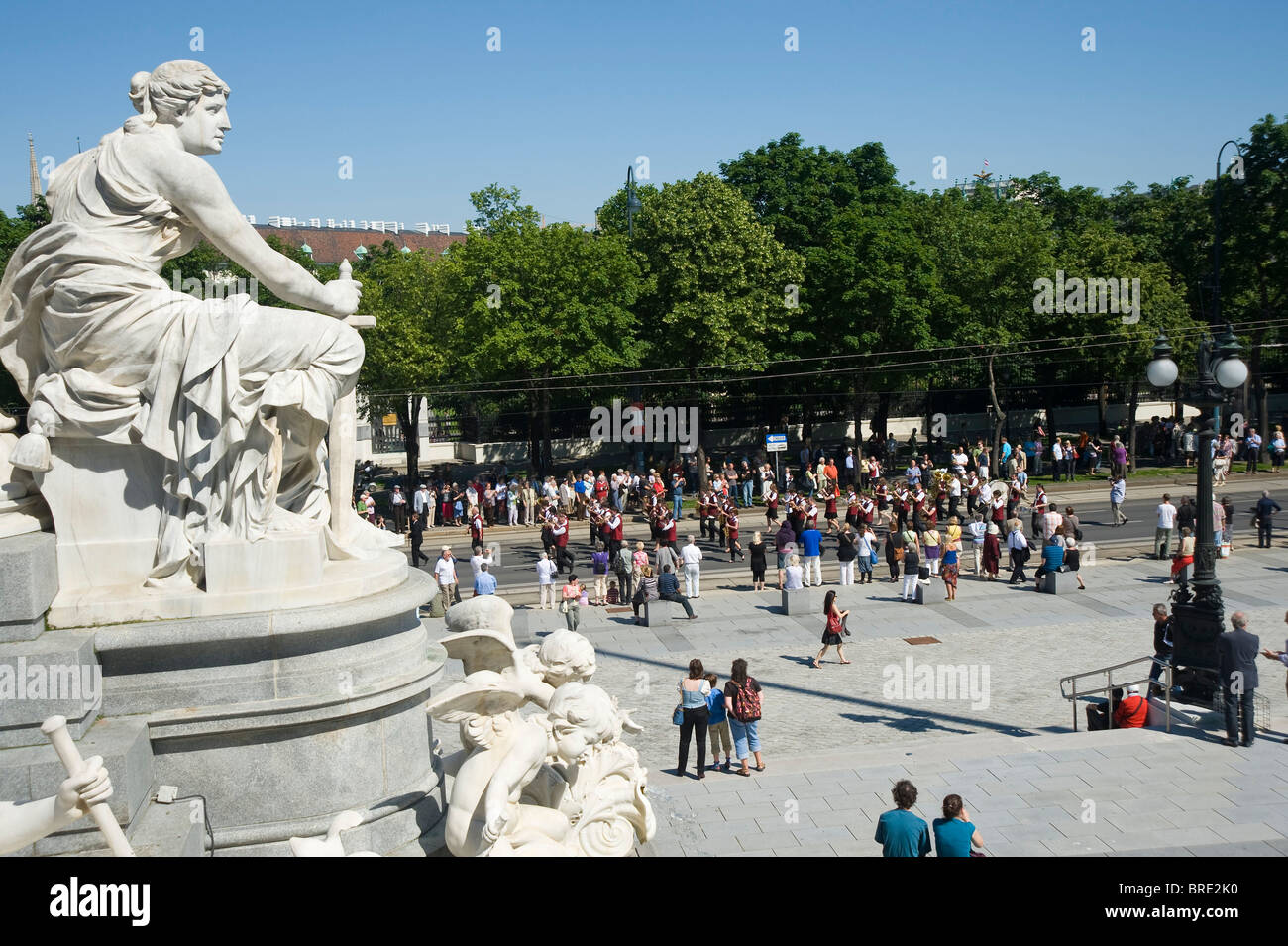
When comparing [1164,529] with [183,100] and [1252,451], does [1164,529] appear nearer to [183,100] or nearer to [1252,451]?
[1252,451]

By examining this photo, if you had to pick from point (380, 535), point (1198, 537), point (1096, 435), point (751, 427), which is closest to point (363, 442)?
point (751, 427)

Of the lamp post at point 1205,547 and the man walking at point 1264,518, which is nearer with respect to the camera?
the lamp post at point 1205,547

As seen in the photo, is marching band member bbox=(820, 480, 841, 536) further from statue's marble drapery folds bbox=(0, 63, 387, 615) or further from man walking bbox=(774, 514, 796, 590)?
statue's marble drapery folds bbox=(0, 63, 387, 615)

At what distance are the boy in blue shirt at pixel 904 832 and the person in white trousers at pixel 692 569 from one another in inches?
592

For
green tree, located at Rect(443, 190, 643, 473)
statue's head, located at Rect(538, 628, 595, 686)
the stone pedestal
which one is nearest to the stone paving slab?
the stone pedestal

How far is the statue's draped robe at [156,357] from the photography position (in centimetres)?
719

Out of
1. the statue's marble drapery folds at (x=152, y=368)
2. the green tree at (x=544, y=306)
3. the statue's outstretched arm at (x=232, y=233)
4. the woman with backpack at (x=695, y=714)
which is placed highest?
the green tree at (x=544, y=306)

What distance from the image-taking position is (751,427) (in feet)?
162

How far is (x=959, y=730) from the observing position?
589 inches

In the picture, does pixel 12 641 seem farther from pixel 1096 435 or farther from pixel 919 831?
pixel 1096 435

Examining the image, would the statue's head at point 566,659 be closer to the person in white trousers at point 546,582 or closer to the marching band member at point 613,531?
the person in white trousers at point 546,582

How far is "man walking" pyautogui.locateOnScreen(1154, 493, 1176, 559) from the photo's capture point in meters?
26.7

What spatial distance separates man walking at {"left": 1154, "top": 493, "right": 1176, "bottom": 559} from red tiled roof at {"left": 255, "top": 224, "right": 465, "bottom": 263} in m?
79.3

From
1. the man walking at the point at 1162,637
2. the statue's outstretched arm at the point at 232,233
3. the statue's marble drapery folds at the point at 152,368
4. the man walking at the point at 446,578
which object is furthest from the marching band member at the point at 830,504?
the statue's marble drapery folds at the point at 152,368
